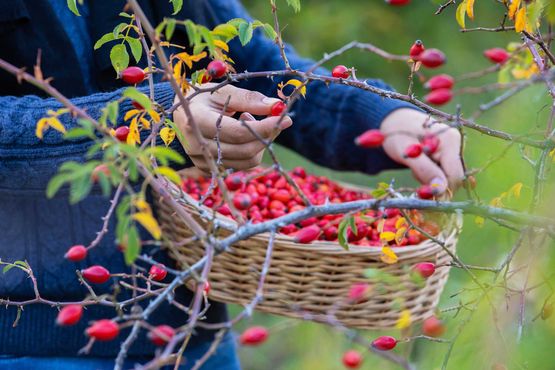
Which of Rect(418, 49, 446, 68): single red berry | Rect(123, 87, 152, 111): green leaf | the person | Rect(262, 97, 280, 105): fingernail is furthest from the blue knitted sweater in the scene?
Rect(418, 49, 446, 68): single red berry

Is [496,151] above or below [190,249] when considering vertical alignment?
above

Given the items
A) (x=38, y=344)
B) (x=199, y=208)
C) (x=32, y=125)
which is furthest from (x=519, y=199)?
(x=38, y=344)

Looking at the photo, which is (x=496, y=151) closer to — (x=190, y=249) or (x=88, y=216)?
(x=190, y=249)

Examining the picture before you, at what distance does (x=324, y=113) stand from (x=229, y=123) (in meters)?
0.51

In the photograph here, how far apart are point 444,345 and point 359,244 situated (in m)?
0.48

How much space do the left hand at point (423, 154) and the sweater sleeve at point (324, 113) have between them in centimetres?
5

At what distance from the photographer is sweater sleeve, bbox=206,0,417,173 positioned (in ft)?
4.21

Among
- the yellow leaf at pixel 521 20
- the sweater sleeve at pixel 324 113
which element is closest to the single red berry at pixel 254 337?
the yellow leaf at pixel 521 20

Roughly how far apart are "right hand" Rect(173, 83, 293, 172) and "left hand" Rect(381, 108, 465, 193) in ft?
0.92

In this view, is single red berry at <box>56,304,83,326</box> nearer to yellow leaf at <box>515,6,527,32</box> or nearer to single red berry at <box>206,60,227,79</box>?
single red berry at <box>206,60,227,79</box>

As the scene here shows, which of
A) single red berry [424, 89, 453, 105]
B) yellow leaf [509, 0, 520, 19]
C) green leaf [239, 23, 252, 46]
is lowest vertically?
single red berry [424, 89, 453, 105]

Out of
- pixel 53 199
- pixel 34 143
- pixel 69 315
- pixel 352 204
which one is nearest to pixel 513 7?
pixel 352 204

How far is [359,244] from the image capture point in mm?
1055

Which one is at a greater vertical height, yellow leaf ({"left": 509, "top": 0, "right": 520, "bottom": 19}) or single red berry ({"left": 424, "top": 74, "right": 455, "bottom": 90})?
yellow leaf ({"left": 509, "top": 0, "right": 520, "bottom": 19})
